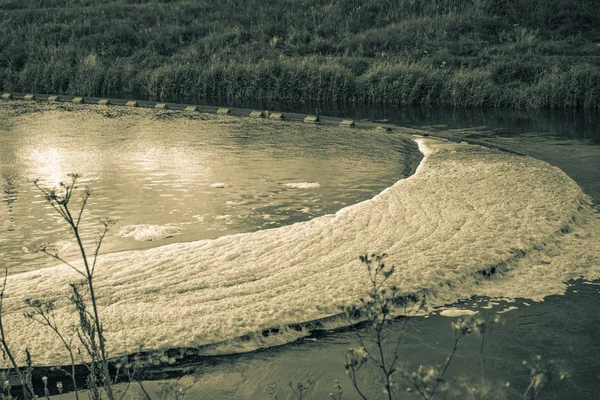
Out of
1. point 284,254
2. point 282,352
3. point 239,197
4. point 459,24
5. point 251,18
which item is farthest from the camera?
point 251,18

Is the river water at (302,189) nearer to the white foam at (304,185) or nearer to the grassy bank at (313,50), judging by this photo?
the white foam at (304,185)

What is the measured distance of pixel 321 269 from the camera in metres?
5.61

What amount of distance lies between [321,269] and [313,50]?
631 inches

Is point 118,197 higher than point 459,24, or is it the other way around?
point 459,24

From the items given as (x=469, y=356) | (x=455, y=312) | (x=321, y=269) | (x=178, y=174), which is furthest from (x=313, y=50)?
(x=469, y=356)

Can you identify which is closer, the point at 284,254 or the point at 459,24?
the point at 284,254

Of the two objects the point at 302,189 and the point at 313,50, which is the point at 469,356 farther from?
the point at 313,50

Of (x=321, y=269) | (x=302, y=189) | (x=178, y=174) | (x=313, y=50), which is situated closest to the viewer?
(x=321, y=269)

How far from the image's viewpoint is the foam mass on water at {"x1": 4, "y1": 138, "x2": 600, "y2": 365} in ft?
15.5

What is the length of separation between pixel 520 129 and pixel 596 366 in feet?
26.5

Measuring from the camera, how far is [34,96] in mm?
16172

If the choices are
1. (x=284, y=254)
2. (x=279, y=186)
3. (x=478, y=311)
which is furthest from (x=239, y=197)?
(x=478, y=311)

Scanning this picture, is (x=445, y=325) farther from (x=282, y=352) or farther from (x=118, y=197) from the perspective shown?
(x=118, y=197)

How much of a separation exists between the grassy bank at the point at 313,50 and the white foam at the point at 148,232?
926cm
